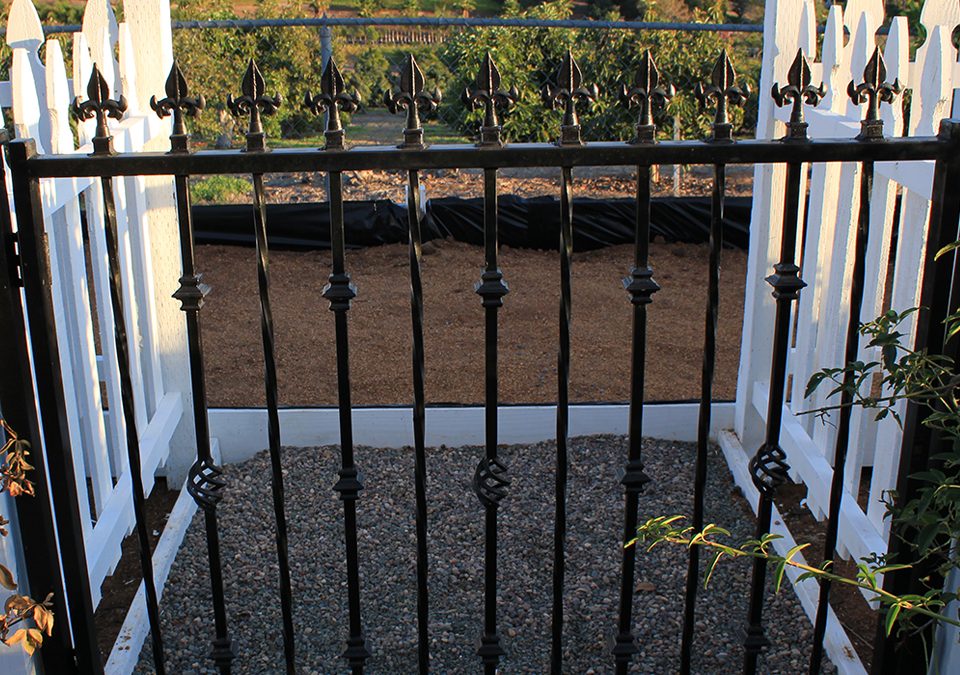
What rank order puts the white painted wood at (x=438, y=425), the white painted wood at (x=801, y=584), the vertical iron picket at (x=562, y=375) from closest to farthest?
the vertical iron picket at (x=562, y=375), the white painted wood at (x=801, y=584), the white painted wood at (x=438, y=425)

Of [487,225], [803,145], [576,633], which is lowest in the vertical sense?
[576,633]

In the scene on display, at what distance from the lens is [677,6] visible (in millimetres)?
23016

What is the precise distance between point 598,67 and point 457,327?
496 centimetres

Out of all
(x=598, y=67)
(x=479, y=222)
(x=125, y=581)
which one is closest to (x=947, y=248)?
(x=125, y=581)

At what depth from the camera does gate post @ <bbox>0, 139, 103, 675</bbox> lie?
1957 millimetres

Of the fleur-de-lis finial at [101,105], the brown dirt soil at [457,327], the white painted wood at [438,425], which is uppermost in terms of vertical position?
the fleur-de-lis finial at [101,105]

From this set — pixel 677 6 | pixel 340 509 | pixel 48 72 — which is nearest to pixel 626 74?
pixel 340 509

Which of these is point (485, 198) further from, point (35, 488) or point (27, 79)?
point (27, 79)

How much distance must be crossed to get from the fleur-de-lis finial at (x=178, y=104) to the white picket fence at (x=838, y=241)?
6.17ft

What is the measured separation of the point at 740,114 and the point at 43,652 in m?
9.48

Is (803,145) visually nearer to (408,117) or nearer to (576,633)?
(408,117)

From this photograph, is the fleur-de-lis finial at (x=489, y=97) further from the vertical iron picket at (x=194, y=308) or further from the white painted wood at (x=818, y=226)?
the white painted wood at (x=818, y=226)

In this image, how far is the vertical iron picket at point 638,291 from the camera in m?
1.96

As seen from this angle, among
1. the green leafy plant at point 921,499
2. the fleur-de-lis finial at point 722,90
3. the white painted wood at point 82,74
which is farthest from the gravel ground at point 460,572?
the fleur-de-lis finial at point 722,90
